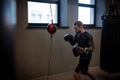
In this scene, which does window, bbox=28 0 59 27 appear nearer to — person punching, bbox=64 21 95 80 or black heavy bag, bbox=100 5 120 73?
person punching, bbox=64 21 95 80

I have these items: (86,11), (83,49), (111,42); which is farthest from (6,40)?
(86,11)

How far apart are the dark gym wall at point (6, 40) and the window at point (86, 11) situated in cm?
318

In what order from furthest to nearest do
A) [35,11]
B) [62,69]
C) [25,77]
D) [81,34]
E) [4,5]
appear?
[62,69] < [35,11] < [25,77] < [81,34] < [4,5]

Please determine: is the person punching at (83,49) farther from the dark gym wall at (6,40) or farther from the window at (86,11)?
the dark gym wall at (6,40)

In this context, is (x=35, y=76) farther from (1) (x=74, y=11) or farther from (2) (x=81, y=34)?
(1) (x=74, y=11)

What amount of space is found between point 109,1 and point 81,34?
235cm

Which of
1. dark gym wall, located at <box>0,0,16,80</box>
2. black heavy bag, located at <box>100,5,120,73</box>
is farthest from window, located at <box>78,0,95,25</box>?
dark gym wall, located at <box>0,0,16,80</box>

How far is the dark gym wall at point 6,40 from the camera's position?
7.06ft

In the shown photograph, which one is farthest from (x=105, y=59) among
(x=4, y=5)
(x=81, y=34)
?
(x=4, y=5)

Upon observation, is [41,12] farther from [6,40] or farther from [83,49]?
[6,40]

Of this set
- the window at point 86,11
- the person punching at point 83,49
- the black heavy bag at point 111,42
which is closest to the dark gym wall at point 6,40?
the person punching at point 83,49

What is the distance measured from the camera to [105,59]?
4.38 metres

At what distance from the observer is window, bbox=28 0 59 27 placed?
4424 mm

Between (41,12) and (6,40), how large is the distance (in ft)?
8.13
